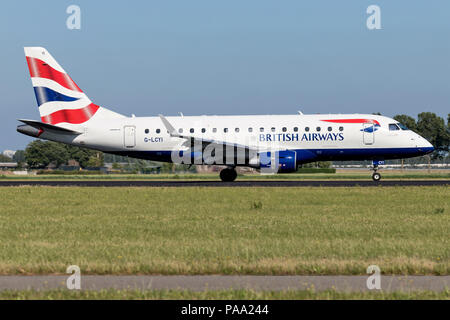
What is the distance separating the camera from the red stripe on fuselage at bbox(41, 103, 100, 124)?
40469 mm

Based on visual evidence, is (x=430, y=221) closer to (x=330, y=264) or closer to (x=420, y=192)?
(x=330, y=264)

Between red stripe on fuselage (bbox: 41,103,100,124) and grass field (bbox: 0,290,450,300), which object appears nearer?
grass field (bbox: 0,290,450,300)

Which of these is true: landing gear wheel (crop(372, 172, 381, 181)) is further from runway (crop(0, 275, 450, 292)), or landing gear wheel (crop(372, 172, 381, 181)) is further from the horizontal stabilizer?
runway (crop(0, 275, 450, 292))

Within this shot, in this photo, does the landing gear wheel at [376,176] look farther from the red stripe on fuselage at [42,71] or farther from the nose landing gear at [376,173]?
the red stripe on fuselage at [42,71]

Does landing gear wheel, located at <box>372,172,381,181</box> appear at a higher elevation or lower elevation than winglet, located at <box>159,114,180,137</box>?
lower

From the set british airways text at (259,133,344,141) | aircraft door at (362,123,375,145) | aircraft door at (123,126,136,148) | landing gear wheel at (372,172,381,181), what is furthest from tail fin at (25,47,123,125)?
landing gear wheel at (372,172,381,181)

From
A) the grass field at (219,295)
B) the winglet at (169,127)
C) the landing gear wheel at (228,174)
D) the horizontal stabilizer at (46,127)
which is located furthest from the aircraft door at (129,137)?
the grass field at (219,295)

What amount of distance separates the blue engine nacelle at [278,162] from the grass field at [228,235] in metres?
10.8

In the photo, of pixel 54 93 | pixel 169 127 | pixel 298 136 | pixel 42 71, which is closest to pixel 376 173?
pixel 298 136

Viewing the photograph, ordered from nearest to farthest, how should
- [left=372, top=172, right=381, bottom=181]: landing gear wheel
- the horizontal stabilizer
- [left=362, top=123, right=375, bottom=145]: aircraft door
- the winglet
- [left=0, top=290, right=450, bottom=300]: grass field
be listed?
[left=0, top=290, right=450, bottom=300]: grass field
the winglet
[left=362, top=123, right=375, bottom=145]: aircraft door
the horizontal stabilizer
[left=372, top=172, right=381, bottom=181]: landing gear wheel

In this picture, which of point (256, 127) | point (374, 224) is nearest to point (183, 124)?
point (256, 127)

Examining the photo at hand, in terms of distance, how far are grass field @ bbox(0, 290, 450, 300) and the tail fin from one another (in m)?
33.3

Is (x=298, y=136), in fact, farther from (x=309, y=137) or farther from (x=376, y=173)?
(x=376, y=173)
